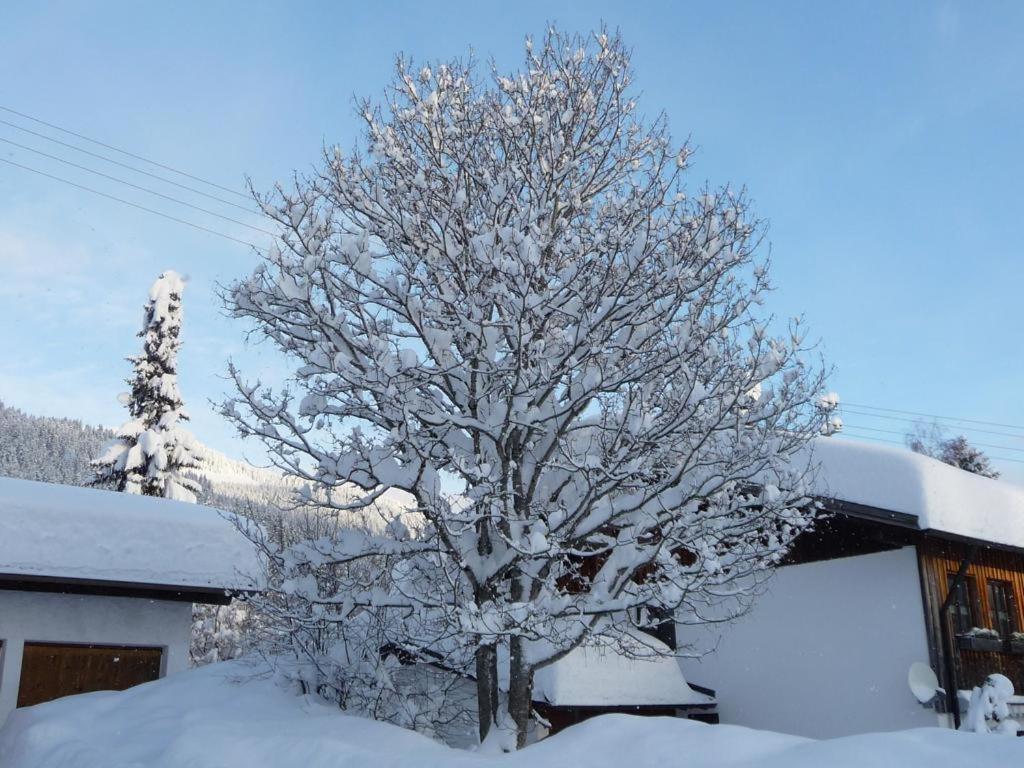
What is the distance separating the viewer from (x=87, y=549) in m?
12.4

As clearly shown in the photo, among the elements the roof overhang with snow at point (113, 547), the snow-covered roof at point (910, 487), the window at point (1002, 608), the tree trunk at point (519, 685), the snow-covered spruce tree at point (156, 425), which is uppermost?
the snow-covered spruce tree at point (156, 425)

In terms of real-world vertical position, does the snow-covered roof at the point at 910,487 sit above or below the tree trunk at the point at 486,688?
above

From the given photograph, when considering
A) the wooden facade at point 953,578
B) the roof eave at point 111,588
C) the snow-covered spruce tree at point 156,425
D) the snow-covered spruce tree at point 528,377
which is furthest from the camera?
the snow-covered spruce tree at point 156,425

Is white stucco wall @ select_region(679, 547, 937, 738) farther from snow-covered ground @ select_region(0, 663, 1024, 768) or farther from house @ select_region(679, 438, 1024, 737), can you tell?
snow-covered ground @ select_region(0, 663, 1024, 768)

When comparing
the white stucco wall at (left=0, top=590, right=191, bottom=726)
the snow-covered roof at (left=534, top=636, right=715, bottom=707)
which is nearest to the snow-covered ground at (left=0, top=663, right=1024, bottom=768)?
the white stucco wall at (left=0, top=590, right=191, bottom=726)

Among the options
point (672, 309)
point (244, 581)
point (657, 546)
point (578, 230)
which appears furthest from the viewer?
point (244, 581)

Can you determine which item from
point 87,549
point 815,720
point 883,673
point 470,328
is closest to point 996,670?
point 883,673

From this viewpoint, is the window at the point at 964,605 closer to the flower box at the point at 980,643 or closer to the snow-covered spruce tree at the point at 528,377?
the flower box at the point at 980,643

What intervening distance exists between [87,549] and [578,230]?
8.24 metres

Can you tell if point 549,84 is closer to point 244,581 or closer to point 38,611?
point 244,581

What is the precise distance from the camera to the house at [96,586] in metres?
12.1

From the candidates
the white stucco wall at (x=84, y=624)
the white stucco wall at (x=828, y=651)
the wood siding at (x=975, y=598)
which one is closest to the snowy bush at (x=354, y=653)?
the white stucco wall at (x=84, y=624)

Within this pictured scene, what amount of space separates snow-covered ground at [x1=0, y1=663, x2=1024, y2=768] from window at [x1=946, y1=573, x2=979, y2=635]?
8.70 m

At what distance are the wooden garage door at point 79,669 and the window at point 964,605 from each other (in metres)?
11.8
